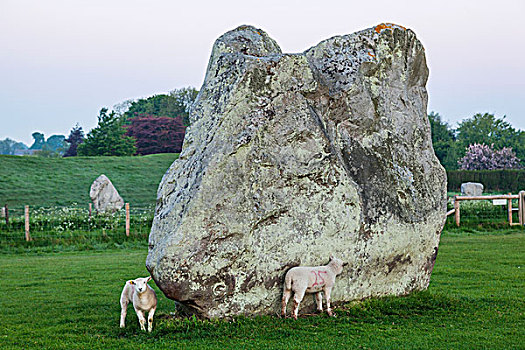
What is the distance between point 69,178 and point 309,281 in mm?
40856

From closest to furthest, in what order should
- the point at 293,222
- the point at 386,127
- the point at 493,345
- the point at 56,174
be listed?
the point at 493,345, the point at 293,222, the point at 386,127, the point at 56,174

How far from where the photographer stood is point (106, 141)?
62.1 metres

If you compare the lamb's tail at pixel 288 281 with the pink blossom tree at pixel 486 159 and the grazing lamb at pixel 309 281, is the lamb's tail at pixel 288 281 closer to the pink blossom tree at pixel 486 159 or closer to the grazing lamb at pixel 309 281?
the grazing lamb at pixel 309 281

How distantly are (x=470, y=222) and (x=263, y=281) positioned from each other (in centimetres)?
1776

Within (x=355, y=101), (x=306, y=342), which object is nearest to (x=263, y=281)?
(x=306, y=342)

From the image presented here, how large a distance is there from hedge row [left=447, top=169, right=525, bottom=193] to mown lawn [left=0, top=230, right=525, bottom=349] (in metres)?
38.4

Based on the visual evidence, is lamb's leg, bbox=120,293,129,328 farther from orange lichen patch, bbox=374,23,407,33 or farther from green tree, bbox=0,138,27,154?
green tree, bbox=0,138,27,154

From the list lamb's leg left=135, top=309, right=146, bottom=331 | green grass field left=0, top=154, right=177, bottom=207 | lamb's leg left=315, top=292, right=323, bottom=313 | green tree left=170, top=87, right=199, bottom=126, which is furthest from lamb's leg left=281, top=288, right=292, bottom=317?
→ green tree left=170, top=87, right=199, bottom=126

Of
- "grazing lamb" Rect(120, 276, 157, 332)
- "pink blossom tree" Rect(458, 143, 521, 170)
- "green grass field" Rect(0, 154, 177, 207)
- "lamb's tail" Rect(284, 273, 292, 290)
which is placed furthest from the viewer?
"pink blossom tree" Rect(458, 143, 521, 170)

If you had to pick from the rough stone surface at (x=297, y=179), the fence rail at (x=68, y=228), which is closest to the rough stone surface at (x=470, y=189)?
Answer: the fence rail at (x=68, y=228)

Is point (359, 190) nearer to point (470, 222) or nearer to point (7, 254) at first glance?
point (7, 254)

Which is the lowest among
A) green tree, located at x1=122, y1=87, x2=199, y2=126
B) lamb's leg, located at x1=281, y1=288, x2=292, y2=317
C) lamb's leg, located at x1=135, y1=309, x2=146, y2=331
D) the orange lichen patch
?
lamb's leg, located at x1=135, y1=309, x2=146, y2=331

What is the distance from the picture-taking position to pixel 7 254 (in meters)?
18.5

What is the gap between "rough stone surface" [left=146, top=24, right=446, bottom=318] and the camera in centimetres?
757
